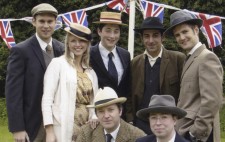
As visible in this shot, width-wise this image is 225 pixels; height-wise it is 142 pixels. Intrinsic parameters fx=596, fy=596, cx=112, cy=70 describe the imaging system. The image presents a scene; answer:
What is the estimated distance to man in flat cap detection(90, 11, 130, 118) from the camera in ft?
19.0

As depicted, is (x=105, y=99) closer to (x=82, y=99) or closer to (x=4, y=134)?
(x=82, y=99)

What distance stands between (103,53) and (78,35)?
59cm

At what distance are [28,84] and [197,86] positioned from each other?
60.3 inches

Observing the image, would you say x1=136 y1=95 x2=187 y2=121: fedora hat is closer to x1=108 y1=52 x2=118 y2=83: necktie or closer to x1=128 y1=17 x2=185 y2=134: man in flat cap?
x1=128 y1=17 x2=185 y2=134: man in flat cap

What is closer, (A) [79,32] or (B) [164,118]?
(B) [164,118]

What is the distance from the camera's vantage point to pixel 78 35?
5.36m

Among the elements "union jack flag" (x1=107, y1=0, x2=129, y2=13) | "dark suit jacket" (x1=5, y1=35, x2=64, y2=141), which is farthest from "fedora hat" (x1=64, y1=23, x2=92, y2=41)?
"union jack flag" (x1=107, y1=0, x2=129, y2=13)

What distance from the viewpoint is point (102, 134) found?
208 inches

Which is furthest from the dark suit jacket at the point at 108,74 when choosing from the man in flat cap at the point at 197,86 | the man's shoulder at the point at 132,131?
the man in flat cap at the point at 197,86

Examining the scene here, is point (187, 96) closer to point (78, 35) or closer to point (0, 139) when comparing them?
point (78, 35)

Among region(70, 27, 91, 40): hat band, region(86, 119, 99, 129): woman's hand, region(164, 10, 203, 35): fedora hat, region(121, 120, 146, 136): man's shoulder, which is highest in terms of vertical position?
region(164, 10, 203, 35): fedora hat

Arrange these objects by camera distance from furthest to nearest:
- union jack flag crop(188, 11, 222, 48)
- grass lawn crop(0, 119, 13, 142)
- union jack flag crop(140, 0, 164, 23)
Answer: grass lawn crop(0, 119, 13, 142) → union jack flag crop(140, 0, 164, 23) → union jack flag crop(188, 11, 222, 48)

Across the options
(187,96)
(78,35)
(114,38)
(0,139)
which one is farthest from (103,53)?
(0,139)

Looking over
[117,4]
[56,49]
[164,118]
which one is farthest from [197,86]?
[117,4]
